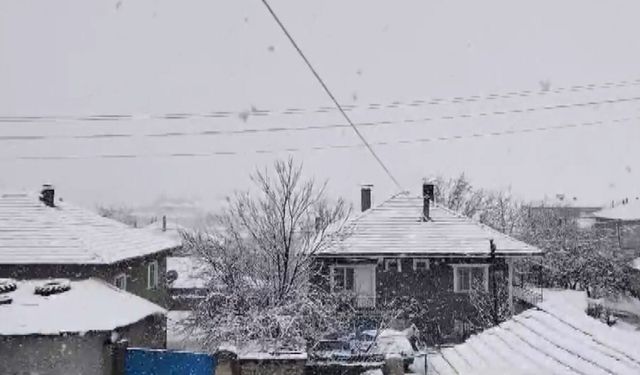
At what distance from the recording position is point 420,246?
26125mm

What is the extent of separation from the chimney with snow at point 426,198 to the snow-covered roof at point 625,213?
3812 cm

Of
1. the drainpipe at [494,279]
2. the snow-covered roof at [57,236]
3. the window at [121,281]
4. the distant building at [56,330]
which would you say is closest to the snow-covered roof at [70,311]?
the distant building at [56,330]

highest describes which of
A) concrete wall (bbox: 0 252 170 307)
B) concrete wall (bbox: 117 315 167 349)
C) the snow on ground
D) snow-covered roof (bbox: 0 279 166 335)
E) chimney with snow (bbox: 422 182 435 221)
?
chimney with snow (bbox: 422 182 435 221)

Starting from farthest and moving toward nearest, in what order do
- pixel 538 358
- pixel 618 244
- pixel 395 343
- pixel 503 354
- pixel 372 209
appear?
pixel 618 244, pixel 372 209, pixel 395 343, pixel 503 354, pixel 538 358

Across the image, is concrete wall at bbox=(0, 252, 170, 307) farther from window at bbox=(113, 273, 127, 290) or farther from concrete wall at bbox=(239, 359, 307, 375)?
concrete wall at bbox=(239, 359, 307, 375)

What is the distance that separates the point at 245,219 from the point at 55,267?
6.22 m

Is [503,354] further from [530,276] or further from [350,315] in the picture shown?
[530,276]

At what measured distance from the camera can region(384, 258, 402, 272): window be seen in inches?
1029

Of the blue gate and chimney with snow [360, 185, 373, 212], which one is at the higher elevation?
chimney with snow [360, 185, 373, 212]

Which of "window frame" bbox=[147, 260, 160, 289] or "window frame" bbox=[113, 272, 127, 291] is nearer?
"window frame" bbox=[113, 272, 127, 291]

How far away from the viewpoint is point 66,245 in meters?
20.7

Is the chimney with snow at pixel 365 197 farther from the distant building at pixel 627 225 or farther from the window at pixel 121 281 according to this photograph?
the distant building at pixel 627 225

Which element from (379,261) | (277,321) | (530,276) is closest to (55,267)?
(277,321)

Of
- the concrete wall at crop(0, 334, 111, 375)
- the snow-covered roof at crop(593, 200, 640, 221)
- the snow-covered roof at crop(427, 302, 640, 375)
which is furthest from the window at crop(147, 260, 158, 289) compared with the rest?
the snow-covered roof at crop(593, 200, 640, 221)
